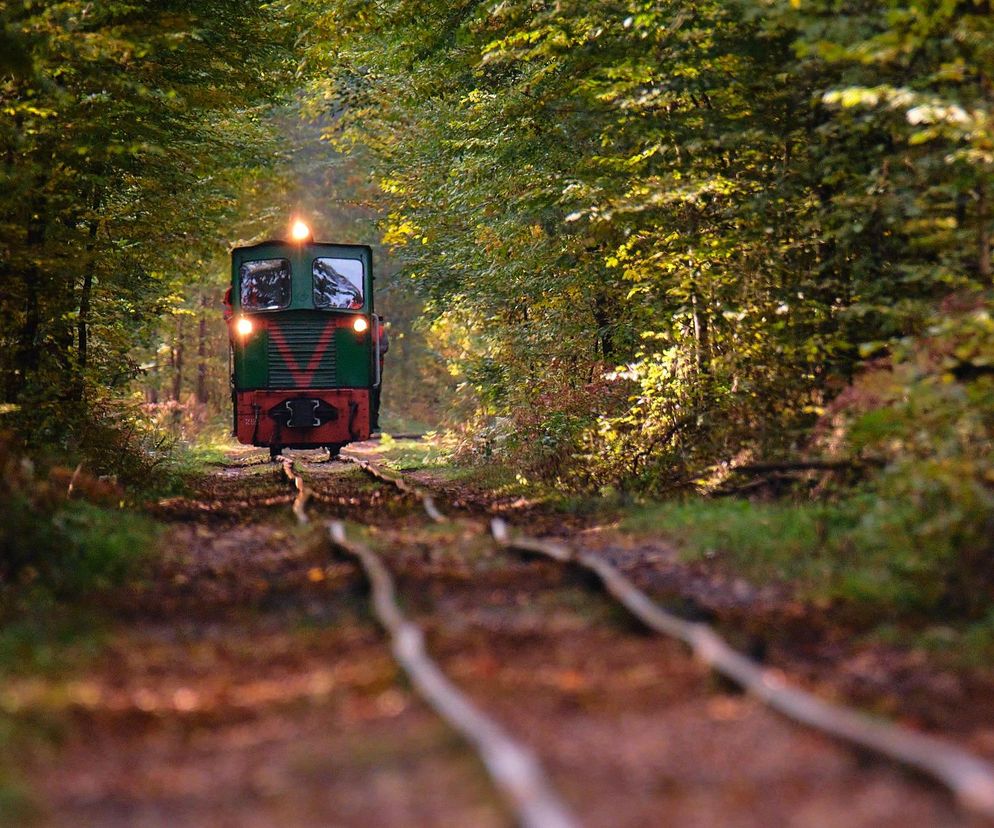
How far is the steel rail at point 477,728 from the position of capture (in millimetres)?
3203

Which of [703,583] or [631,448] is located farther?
Answer: [631,448]

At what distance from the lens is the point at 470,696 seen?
15.5 feet

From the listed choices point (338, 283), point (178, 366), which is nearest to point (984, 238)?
point (338, 283)

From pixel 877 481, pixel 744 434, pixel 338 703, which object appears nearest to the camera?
pixel 338 703

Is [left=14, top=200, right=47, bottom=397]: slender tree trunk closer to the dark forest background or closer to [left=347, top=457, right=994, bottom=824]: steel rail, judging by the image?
the dark forest background

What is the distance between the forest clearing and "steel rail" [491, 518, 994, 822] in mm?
19

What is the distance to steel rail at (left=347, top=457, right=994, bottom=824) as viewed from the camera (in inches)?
128

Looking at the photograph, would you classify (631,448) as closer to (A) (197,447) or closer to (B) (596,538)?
(B) (596,538)

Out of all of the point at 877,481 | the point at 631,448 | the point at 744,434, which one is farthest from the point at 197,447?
the point at 877,481

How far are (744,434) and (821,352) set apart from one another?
1.34 m

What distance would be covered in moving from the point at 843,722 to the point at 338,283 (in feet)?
54.5

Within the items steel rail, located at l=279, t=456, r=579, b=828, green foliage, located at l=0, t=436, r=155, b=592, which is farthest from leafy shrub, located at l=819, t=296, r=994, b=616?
green foliage, located at l=0, t=436, r=155, b=592

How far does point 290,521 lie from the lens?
11.3 m

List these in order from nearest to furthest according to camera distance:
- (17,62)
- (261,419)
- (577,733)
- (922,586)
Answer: (577,733) → (922,586) → (17,62) → (261,419)
